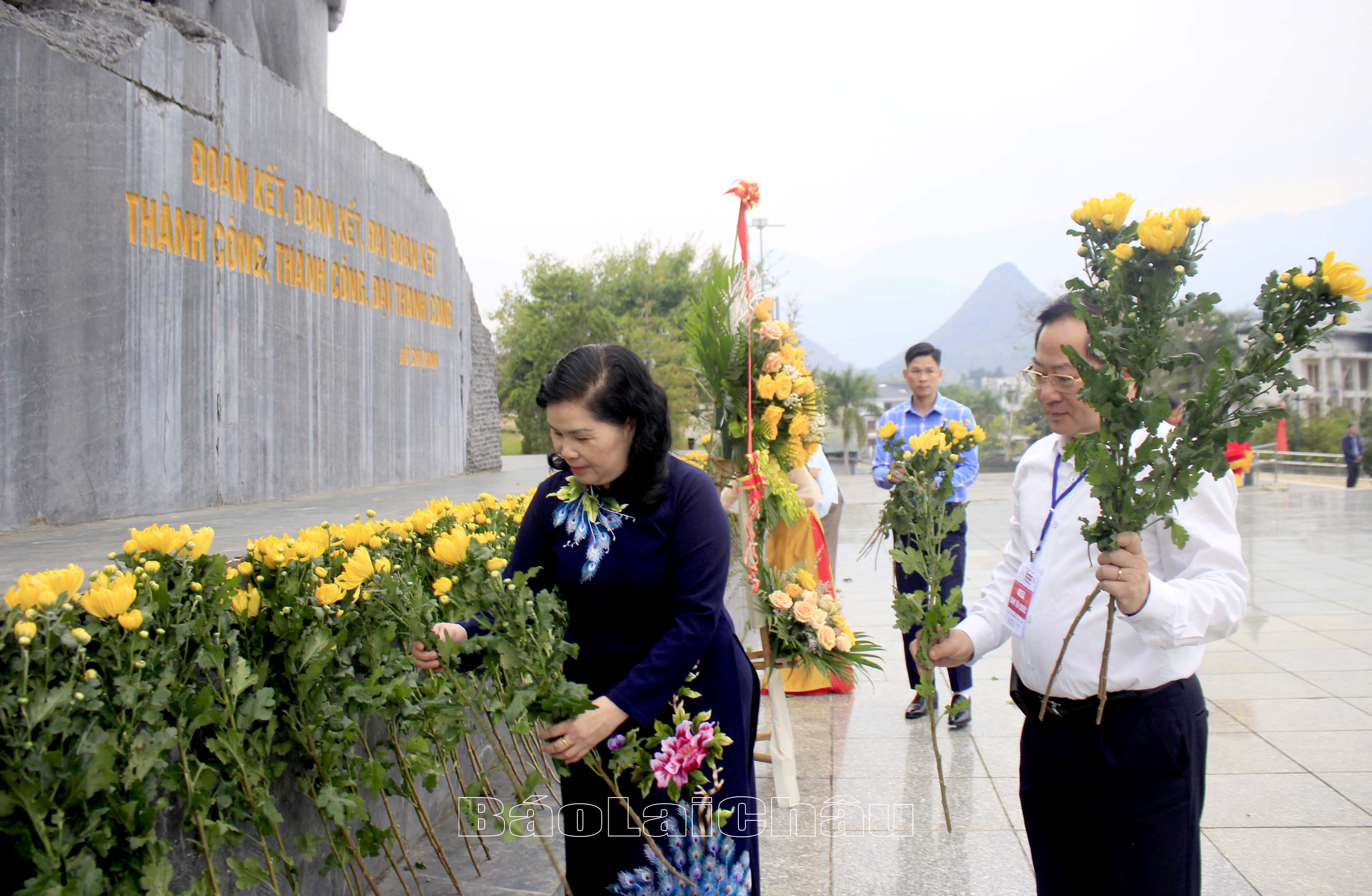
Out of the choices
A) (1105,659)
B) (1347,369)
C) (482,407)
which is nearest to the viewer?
(1105,659)

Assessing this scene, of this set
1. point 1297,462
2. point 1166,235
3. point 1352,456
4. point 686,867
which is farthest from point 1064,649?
point 1297,462

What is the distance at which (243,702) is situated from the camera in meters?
1.90

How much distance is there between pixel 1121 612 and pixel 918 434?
2.85 m

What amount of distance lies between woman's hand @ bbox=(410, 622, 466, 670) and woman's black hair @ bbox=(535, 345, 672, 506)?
0.46 meters

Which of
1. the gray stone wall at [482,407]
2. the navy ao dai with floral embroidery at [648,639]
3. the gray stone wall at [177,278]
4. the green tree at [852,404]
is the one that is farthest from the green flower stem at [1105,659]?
the green tree at [852,404]

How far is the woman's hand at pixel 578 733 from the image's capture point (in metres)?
1.84

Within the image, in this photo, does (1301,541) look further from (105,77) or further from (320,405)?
(105,77)

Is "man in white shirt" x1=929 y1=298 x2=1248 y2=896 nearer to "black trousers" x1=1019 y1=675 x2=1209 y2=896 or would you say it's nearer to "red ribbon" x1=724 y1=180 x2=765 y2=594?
"black trousers" x1=1019 y1=675 x2=1209 y2=896

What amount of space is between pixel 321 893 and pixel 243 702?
94 centimetres

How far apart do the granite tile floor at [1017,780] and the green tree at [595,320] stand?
1647cm

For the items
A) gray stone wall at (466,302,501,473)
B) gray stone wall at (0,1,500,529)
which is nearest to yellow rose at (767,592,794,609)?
gray stone wall at (0,1,500,529)

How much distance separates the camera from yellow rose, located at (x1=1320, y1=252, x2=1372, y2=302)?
1.43 metres

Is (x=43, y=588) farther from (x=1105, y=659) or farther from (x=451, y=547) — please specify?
(x=1105, y=659)

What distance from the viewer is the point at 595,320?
26891 mm
